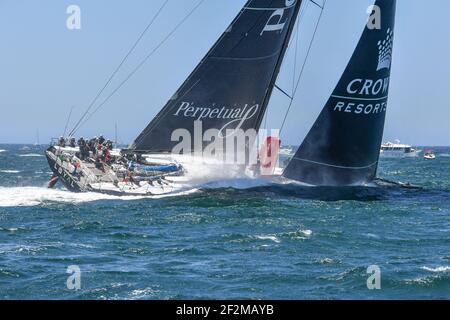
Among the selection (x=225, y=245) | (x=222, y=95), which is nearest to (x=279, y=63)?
(x=222, y=95)

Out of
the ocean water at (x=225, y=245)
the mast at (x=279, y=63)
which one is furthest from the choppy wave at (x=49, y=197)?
the mast at (x=279, y=63)

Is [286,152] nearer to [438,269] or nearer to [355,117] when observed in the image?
[355,117]

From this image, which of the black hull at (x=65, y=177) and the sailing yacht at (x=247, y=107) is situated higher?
the sailing yacht at (x=247, y=107)

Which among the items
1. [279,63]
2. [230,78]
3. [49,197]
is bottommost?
[49,197]

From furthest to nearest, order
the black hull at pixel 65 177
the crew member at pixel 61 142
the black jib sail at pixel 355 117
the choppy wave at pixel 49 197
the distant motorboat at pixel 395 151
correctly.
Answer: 1. the distant motorboat at pixel 395 151
2. the crew member at pixel 61 142
3. the black jib sail at pixel 355 117
4. the black hull at pixel 65 177
5. the choppy wave at pixel 49 197

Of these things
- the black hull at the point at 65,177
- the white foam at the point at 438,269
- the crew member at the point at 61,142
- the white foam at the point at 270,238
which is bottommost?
the white foam at the point at 438,269

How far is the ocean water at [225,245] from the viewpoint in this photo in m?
12.1

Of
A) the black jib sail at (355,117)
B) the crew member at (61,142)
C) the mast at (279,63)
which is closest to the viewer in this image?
the black jib sail at (355,117)

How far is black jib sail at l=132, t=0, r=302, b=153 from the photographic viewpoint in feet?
84.2

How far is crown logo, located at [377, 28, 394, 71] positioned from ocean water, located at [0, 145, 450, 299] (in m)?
4.70

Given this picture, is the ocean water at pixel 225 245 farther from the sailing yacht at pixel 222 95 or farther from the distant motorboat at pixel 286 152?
the distant motorboat at pixel 286 152

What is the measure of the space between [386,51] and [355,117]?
2648 millimetres

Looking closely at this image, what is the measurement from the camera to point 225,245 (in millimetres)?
15781

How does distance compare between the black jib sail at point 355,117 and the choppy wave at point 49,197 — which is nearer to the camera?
the choppy wave at point 49,197
